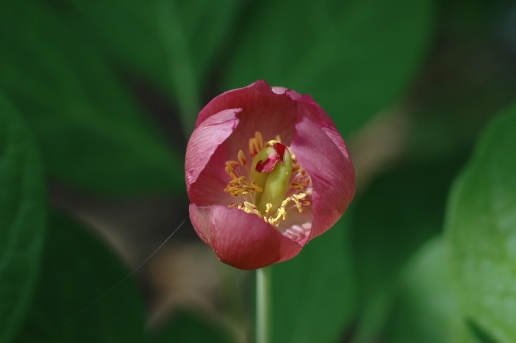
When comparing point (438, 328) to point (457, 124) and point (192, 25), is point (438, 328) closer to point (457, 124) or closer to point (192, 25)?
point (192, 25)

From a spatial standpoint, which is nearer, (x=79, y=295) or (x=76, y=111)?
(x=79, y=295)

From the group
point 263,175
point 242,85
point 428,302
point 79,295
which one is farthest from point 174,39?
point 428,302

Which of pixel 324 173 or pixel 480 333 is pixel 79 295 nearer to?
pixel 324 173

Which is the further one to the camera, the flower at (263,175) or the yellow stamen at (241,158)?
the yellow stamen at (241,158)

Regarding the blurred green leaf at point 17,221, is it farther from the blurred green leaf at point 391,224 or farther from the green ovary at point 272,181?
the blurred green leaf at point 391,224

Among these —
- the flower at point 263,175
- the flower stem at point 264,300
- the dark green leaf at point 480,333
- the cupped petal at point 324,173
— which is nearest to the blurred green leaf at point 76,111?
the flower at point 263,175
